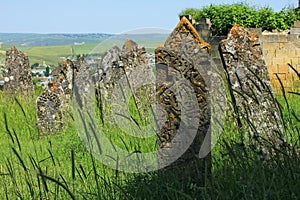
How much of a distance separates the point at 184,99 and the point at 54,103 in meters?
5.15

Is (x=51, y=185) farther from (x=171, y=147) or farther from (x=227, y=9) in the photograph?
(x=227, y=9)

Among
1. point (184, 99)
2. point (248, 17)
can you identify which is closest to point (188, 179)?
point (184, 99)

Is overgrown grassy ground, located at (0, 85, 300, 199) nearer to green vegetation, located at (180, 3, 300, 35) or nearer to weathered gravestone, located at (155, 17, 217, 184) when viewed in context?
weathered gravestone, located at (155, 17, 217, 184)

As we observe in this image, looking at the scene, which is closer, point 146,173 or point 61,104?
point 146,173

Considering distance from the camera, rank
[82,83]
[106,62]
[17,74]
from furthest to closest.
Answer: [17,74]
[82,83]
[106,62]

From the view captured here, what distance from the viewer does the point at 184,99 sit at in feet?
15.0

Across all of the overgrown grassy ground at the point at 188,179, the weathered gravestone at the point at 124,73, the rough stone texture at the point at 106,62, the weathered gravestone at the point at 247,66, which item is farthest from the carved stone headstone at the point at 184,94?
the rough stone texture at the point at 106,62

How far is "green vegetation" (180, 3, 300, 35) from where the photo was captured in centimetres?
1709

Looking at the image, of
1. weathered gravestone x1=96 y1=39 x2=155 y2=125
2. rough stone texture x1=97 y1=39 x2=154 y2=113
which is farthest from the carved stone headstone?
rough stone texture x1=97 y1=39 x2=154 y2=113

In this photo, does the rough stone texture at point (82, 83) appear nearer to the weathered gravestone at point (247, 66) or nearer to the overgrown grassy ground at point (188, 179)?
the overgrown grassy ground at point (188, 179)

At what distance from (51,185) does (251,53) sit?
8.15ft

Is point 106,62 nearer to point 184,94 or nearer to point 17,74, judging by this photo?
point 17,74

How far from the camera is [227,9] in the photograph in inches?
705

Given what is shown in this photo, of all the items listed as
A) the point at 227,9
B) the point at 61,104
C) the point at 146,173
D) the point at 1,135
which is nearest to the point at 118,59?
the point at 61,104
